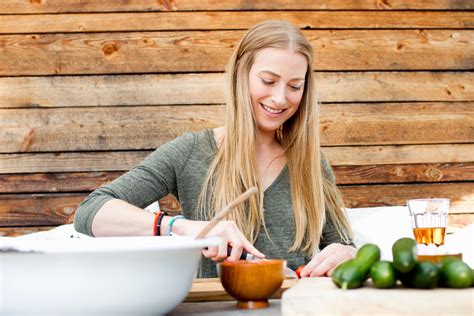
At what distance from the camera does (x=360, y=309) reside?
104cm

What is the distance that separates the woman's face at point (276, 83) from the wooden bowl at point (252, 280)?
0.93m

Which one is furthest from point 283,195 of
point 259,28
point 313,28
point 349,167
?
point 313,28

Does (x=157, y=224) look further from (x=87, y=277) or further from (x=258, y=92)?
(x=87, y=277)

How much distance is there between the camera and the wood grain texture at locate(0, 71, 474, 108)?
3.00 m

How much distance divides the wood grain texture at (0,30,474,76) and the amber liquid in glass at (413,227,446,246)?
→ 153 centimetres

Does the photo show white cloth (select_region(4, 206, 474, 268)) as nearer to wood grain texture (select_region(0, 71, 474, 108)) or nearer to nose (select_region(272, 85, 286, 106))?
wood grain texture (select_region(0, 71, 474, 108))

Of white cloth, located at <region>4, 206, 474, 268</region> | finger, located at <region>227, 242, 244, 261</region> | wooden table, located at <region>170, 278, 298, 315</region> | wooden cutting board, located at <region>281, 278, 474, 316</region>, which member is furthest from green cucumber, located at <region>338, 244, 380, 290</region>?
white cloth, located at <region>4, 206, 474, 268</region>

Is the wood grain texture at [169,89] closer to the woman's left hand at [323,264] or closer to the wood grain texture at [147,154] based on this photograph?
the wood grain texture at [147,154]

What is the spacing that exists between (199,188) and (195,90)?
0.86 m

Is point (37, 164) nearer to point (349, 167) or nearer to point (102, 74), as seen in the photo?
point (102, 74)

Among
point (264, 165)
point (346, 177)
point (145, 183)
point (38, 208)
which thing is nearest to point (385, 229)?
point (346, 177)

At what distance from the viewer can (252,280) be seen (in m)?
1.24

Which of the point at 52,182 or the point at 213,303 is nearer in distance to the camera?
the point at 213,303

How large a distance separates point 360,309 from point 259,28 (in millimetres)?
1374
